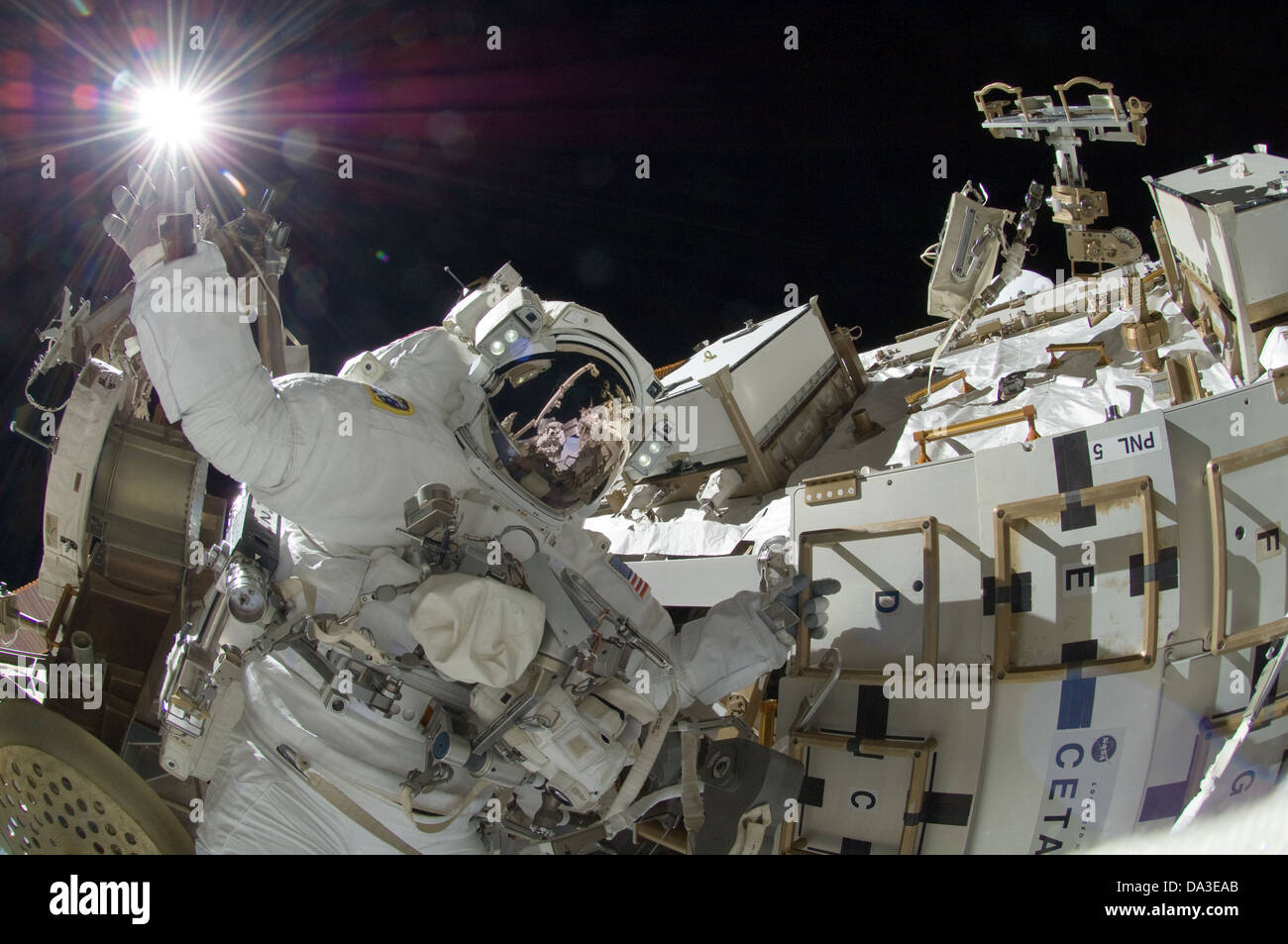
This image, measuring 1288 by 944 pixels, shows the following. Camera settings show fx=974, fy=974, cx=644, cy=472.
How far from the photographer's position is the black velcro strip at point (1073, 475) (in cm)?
260

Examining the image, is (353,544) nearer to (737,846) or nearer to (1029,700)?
(737,846)

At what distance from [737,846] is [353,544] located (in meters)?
1.35

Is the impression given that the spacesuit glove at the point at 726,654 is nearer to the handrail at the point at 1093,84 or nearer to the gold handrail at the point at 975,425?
the gold handrail at the point at 975,425

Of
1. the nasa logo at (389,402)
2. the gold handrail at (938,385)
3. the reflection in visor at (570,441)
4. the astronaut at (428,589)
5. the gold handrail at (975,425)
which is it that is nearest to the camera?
the astronaut at (428,589)

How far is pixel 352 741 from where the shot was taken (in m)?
2.48

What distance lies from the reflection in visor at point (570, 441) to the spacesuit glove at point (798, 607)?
0.61 meters

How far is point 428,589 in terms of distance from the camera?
2283 mm

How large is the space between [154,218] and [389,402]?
2.34ft

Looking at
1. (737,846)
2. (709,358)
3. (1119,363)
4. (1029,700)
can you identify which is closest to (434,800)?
(737,846)

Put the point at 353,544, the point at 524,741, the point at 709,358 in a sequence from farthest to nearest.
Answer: the point at 709,358 < the point at 353,544 < the point at 524,741

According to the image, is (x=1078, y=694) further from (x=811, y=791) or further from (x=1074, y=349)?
(x=1074, y=349)

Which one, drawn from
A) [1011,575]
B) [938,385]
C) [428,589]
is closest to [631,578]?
[428,589]
